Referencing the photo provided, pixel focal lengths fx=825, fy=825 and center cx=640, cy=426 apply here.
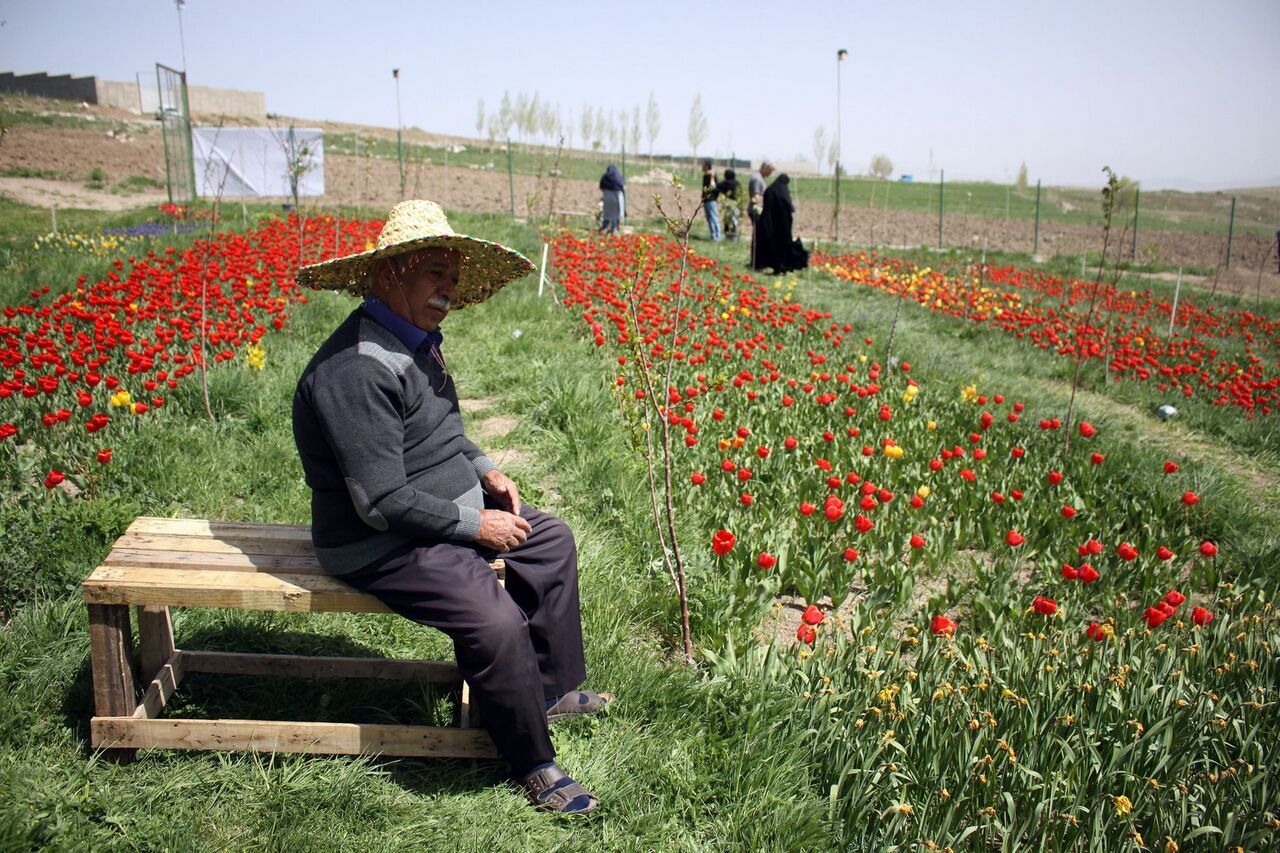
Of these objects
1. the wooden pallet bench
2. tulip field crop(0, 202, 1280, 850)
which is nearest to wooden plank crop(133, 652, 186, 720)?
the wooden pallet bench

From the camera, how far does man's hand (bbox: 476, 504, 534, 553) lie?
8.17 feet

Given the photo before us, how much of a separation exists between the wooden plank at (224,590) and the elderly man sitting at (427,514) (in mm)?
64

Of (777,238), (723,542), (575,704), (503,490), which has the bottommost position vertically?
(575,704)

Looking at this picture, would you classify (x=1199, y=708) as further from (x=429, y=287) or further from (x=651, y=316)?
(x=651, y=316)

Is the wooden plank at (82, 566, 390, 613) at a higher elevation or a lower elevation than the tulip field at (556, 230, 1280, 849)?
higher

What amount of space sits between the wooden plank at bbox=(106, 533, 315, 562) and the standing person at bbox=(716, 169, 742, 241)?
1914 mm

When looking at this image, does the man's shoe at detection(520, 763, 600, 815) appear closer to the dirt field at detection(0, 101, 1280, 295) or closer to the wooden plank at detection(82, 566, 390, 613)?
the wooden plank at detection(82, 566, 390, 613)

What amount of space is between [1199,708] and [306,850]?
2673 millimetres

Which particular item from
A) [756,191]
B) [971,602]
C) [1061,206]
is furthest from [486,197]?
[1061,206]

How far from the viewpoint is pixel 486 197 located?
27.0 metres

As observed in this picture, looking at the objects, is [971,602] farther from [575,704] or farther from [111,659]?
[111,659]

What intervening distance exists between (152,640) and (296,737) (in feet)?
2.09

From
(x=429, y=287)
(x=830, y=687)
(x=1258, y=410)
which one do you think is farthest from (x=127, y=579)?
(x=1258, y=410)

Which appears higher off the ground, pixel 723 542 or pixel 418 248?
pixel 418 248
